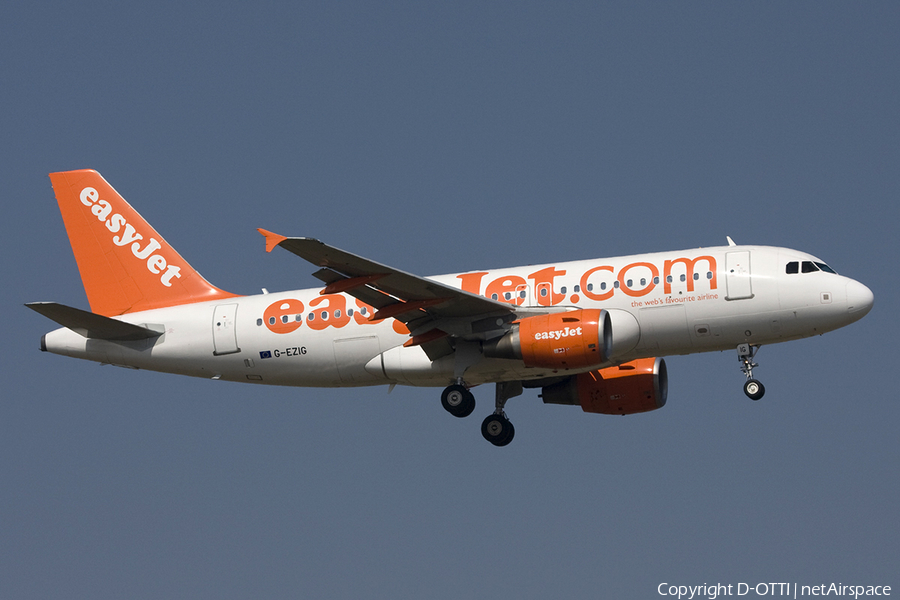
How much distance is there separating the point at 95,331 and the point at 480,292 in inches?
467

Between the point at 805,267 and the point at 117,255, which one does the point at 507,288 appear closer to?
the point at 805,267

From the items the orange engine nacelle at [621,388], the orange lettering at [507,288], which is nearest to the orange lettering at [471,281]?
the orange lettering at [507,288]

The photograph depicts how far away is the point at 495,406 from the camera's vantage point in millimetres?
37781

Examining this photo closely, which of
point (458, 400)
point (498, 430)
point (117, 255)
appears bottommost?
point (498, 430)

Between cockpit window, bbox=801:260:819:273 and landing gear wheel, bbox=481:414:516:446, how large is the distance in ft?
31.9

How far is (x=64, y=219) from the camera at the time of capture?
4162cm

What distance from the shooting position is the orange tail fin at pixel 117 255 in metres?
39.9

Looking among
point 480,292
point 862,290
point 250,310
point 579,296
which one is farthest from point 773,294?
point 250,310

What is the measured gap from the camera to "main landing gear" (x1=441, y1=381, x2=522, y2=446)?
34.9 meters

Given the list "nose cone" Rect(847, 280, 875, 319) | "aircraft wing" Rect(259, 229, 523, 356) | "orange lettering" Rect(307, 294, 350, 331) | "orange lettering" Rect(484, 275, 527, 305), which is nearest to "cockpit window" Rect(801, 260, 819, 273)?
"nose cone" Rect(847, 280, 875, 319)

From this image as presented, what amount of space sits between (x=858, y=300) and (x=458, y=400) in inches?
443

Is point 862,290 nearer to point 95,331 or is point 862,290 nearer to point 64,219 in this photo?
point 95,331

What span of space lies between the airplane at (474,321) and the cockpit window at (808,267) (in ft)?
0.13

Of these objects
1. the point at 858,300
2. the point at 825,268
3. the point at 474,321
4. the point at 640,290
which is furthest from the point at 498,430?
the point at 858,300
